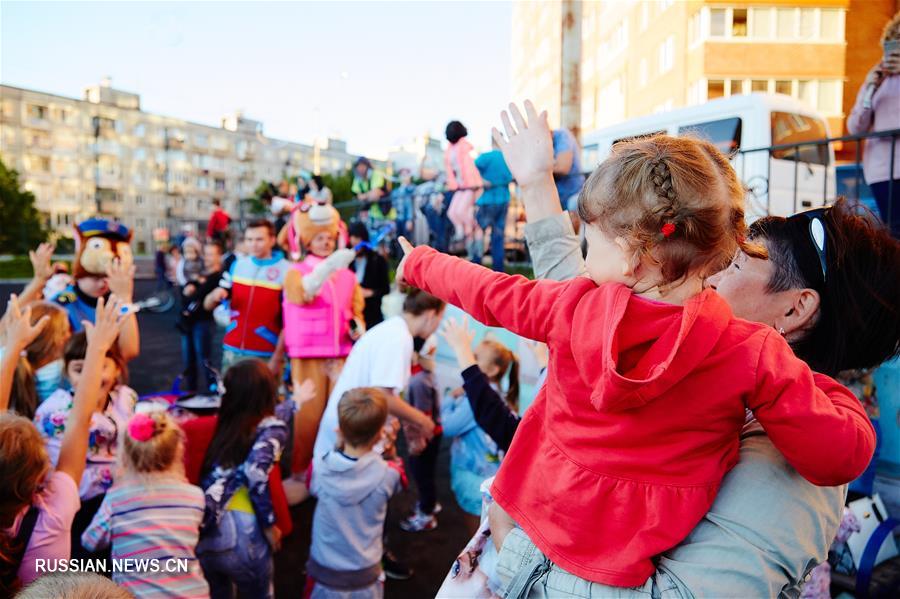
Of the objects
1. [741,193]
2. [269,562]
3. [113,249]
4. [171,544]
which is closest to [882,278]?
[741,193]

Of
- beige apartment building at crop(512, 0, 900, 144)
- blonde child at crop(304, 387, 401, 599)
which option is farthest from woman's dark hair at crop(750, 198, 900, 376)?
beige apartment building at crop(512, 0, 900, 144)

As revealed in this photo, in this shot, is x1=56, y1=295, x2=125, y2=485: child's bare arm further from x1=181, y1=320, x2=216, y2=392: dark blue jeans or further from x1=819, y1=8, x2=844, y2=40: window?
x1=819, y1=8, x2=844, y2=40: window

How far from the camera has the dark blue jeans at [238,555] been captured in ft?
8.71

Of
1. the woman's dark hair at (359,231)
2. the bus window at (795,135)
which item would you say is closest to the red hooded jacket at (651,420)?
the woman's dark hair at (359,231)

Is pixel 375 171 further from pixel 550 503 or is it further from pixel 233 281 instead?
pixel 550 503

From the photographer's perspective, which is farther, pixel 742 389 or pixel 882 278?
pixel 882 278

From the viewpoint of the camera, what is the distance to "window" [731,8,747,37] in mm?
23000

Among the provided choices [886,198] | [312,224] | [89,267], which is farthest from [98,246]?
[886,198]

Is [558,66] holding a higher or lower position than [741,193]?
higher

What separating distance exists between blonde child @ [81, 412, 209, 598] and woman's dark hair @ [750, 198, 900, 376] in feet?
7.07

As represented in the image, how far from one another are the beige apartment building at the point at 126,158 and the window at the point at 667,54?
3015cm

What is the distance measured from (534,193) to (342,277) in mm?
3354

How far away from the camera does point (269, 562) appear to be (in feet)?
9.24

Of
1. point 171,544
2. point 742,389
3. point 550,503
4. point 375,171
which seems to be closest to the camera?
point 742,389
